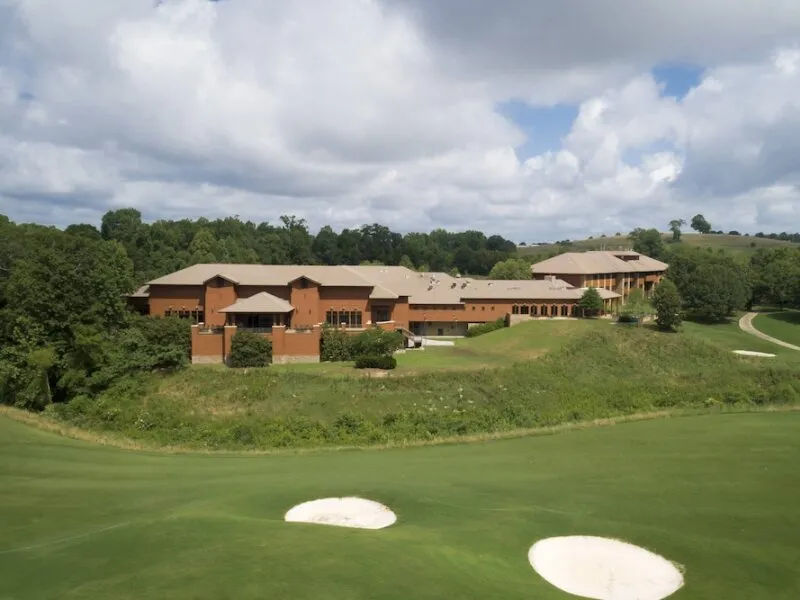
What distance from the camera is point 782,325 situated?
6041cm

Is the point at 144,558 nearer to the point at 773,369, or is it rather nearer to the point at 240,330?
the point at 240,330

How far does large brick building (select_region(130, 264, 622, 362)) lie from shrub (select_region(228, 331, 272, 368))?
4.23 feet

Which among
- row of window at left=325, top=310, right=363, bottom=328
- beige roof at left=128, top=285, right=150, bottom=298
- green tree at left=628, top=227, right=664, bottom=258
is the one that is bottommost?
row of window at left=325, top=310, right=363, bottom=328

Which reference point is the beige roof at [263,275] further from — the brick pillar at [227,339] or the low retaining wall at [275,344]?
the brick pillar at [227,339]

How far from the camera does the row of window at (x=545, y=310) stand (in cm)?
5262

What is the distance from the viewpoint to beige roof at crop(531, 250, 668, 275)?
64000 mm

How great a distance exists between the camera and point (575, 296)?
53.4m

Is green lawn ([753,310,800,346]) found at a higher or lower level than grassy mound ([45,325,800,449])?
higher

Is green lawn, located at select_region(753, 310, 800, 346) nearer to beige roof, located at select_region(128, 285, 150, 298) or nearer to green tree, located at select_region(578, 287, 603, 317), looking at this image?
green tree, located at select_region(578, 287, 603, 317)

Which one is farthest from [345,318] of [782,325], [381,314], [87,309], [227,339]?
[782,325]

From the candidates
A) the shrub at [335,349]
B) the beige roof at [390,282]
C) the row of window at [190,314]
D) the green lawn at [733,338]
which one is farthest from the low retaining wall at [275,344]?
the green lawn at [733,338]

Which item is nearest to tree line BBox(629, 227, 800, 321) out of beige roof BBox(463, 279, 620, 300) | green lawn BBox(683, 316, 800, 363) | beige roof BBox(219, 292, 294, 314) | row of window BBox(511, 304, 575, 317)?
green lawn BBox(683, 316, 800, 363)

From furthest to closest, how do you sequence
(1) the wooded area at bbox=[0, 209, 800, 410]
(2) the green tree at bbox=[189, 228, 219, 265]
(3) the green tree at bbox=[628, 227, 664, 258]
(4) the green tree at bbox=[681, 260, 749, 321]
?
(3) the green tree at bbox=[628, 227, 664, 258] → (2) the green tree at bbox=[189, 228, 219, 265] → (4) the green tree at bbox=[681, 260, 749, 321] → (1) the wooded area at bbox=[0, 209, 800, 410]

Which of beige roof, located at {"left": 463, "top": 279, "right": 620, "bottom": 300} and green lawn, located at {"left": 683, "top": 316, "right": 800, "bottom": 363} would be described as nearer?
green lawn, located at {"left": 683, "top": 316, "right": 800, "bottom": 363}
